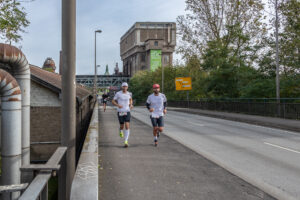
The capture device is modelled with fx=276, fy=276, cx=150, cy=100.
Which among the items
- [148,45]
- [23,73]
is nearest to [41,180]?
[23,73]

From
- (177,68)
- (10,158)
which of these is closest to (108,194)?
(10,158)

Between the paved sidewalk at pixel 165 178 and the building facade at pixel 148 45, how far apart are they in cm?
8417

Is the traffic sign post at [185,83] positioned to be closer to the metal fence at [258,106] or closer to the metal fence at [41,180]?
the metal fence at [258,106]

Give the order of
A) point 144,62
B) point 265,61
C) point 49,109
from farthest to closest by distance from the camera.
Result: point 144,62 → point 265,61 → point 49,109

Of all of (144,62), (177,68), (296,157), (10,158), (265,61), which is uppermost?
(144,62)

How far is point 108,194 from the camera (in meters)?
4.11

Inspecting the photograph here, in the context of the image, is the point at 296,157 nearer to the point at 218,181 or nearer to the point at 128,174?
the point at 218,181

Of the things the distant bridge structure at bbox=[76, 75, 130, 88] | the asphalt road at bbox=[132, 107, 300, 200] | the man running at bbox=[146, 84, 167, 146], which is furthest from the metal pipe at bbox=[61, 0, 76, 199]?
→ the distant bridge structure at bbox=[76, 75, 130, 88]

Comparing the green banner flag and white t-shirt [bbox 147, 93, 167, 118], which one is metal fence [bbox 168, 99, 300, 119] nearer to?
white t-shirt [bbox 147, 93, 167, 118]

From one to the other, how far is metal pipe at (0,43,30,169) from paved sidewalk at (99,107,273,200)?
1.37 metres

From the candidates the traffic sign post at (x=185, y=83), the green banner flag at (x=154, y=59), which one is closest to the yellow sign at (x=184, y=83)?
the traffic sign post at (x=185, y=83)

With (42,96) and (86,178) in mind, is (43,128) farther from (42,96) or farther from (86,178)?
(86,178)

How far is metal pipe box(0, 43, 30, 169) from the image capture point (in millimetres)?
4500

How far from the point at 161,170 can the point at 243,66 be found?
23107 mm
